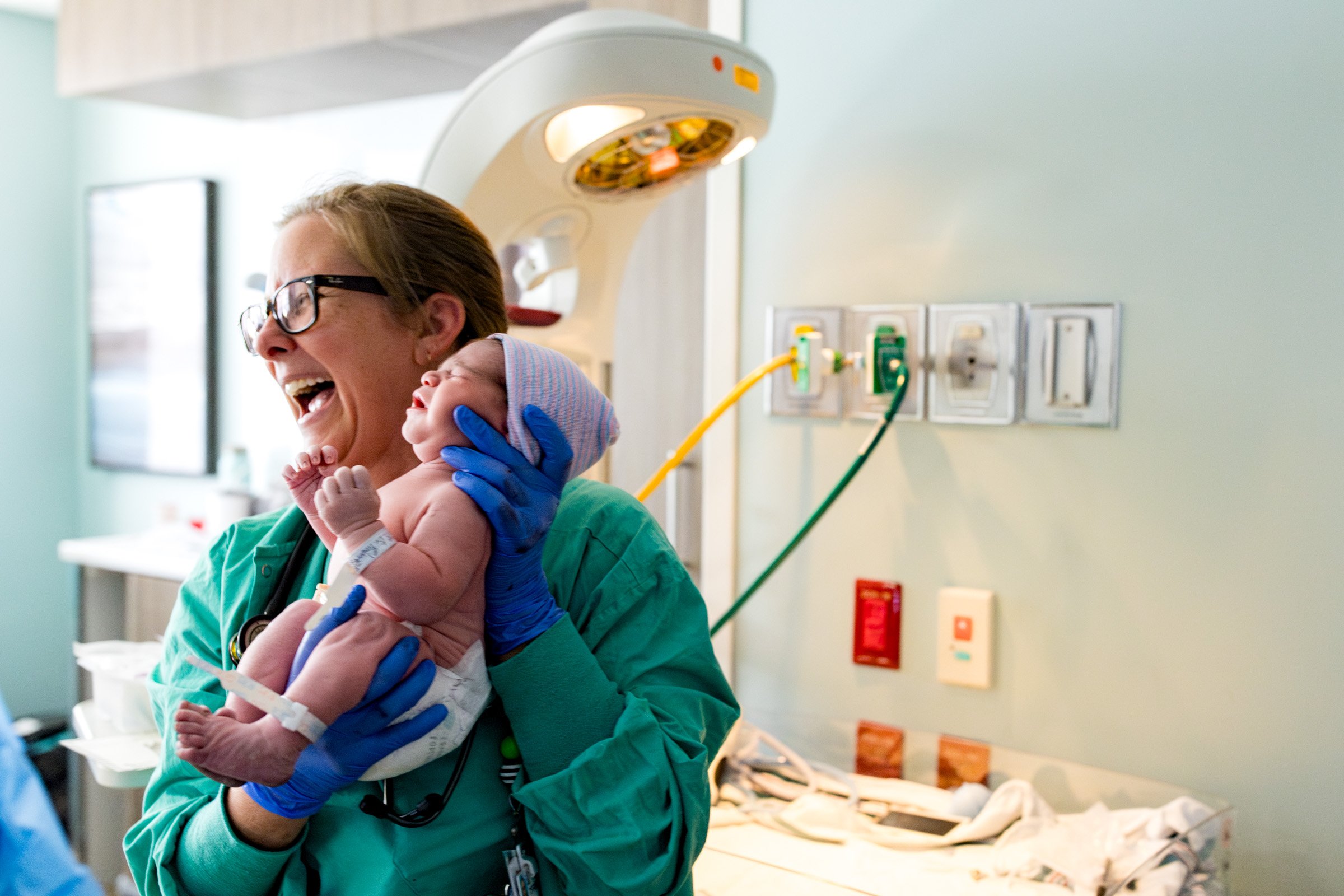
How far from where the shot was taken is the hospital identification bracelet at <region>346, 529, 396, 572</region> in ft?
2.31

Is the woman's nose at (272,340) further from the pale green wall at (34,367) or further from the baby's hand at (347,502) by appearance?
the pale green wall at (34,367)

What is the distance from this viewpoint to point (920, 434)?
154 cm

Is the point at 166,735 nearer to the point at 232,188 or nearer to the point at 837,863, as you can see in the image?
the point at 837,863

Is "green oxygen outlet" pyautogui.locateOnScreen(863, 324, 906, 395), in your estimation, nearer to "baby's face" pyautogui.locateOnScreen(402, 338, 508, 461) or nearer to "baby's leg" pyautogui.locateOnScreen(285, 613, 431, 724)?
"baby's face" pyautogui.locateOnScreen(402, 338, 508, 461)

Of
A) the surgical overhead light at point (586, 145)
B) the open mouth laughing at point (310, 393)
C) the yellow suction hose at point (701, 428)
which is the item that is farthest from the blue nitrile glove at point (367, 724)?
the surgical overhead light at point (586, 145)

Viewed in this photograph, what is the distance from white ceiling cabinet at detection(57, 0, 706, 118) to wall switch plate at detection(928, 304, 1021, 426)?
709mm

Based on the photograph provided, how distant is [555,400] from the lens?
0.80 meters

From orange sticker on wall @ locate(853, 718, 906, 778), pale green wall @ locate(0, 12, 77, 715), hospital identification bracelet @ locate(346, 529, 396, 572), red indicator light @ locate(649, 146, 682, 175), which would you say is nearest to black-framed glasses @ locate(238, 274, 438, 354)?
hospital identification bracelet @ locate(346, 529, 396, 572)

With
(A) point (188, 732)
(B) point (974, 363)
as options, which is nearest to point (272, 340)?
(A) point (188, 732)

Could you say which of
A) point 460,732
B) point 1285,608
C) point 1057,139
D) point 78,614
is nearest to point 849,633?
point 1285,608

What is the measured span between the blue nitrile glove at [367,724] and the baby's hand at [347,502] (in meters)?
0.06

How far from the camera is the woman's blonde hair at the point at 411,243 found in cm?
88

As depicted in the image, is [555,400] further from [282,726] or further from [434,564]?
[282,726]

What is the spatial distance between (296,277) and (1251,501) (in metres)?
1.19
